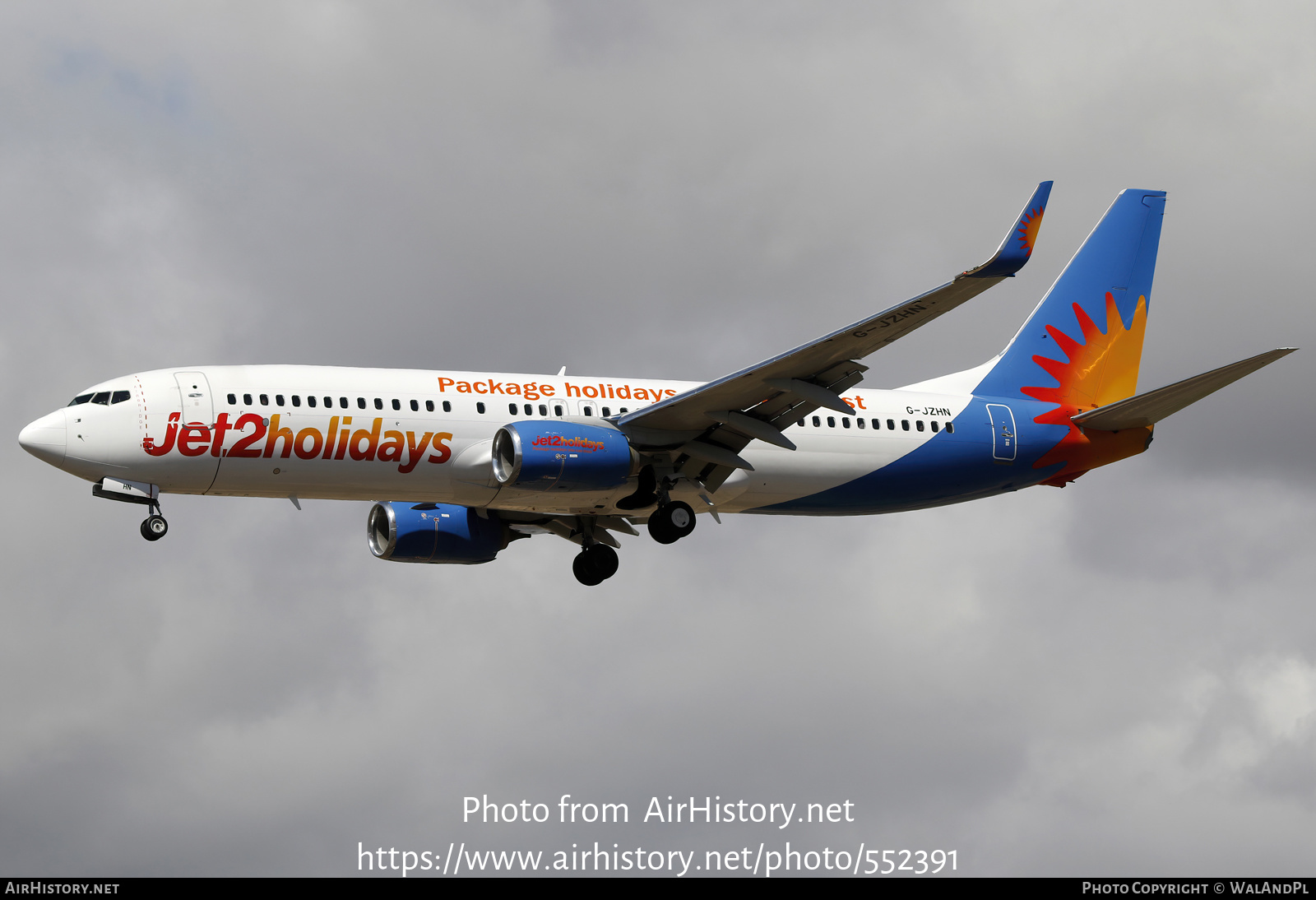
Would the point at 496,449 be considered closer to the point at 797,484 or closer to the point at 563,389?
the point at 563,389

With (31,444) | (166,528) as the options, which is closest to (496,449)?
(166,528)

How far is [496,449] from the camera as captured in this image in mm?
38500

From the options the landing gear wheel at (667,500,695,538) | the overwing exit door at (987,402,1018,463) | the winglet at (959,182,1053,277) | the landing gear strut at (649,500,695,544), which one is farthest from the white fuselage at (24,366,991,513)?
the winglet at (959,182,1053,277)

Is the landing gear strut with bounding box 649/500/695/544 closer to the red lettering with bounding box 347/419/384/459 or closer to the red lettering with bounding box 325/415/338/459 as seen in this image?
the red lettering with bounding box 347/419/384/459

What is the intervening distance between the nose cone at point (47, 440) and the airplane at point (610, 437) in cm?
4

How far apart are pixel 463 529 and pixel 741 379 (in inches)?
440

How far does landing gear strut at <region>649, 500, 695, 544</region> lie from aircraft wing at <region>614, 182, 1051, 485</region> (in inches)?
46.7

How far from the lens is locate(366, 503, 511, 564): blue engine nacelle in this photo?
148 feet

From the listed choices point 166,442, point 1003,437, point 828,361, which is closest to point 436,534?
point 166,442

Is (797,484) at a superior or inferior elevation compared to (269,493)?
superior

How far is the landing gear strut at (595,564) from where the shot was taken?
4541 centimetres

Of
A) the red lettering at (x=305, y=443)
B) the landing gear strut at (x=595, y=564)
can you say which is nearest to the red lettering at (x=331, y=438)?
the red lettering at (x=305, y=443)

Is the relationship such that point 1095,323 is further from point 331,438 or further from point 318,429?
point 318,429

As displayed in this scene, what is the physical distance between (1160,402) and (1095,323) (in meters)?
6.50
